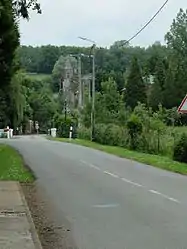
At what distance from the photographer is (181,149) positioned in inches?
1179

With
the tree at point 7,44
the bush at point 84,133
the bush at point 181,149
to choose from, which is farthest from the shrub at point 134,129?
the bush at point 84,133

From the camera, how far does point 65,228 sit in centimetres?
1139

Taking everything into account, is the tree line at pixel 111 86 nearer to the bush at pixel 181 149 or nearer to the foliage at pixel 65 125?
the foliage at pixel 65 125

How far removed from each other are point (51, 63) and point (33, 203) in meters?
98.9

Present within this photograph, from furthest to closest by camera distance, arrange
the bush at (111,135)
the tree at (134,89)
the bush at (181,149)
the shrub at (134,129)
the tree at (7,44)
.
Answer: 1. the tree at (134,89)
2. the bush at (111,135)
3. the shrub at (134,129)
4. the bush at (181,149)
5. the tree at (7,44)

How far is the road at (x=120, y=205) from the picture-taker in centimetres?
1011

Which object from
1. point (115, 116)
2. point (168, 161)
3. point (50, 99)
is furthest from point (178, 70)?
point (168, 161)

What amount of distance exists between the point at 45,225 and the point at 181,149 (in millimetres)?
18757

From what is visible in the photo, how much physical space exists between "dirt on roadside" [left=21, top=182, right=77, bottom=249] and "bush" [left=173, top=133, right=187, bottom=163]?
41.5 feet

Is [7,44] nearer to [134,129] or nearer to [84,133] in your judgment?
[134,129]

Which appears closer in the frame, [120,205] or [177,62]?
[120,205]

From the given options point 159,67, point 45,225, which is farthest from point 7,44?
point 159,67

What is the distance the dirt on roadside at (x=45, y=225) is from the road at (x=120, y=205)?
202 mm

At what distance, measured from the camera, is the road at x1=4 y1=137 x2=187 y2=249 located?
10109 mm
